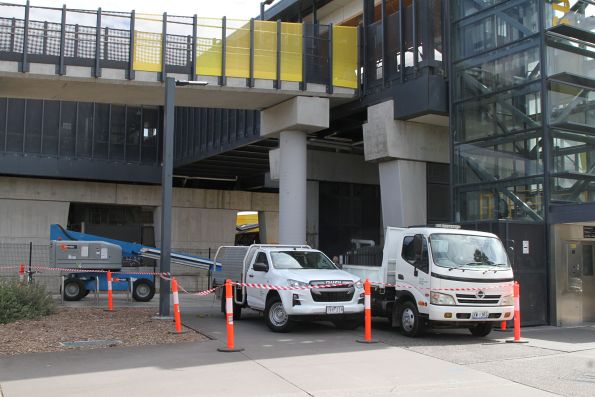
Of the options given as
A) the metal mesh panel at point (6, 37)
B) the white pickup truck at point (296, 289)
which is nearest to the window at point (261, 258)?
the white pickup truck at point (296, 289)

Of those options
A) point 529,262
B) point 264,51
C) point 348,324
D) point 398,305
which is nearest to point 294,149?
point 264,51

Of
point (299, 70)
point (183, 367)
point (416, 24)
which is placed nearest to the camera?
point (183, 367)

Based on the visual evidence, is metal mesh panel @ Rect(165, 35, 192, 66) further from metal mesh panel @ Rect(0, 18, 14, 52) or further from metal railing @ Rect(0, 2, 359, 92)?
metal mesh panel @ Rect(0, 18, 14, 52)

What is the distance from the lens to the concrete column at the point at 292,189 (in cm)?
2128

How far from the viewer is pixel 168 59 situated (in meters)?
19.5

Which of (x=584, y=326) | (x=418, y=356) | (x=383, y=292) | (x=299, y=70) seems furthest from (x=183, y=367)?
(x=299, y=70)

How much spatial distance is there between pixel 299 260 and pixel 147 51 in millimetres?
8872

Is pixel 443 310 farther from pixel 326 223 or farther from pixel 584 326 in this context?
pixel 326 223

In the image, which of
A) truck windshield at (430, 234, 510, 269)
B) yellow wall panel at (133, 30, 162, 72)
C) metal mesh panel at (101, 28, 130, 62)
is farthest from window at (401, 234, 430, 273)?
metal mesh panel at (101, 28, 130, 62)

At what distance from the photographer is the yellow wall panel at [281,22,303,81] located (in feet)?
67.5

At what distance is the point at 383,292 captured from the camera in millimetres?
14094

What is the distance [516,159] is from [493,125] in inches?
52.6

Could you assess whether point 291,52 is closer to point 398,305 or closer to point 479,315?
point 398,305

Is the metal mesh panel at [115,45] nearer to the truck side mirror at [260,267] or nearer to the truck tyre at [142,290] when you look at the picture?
the truck tyre at [142,290]
